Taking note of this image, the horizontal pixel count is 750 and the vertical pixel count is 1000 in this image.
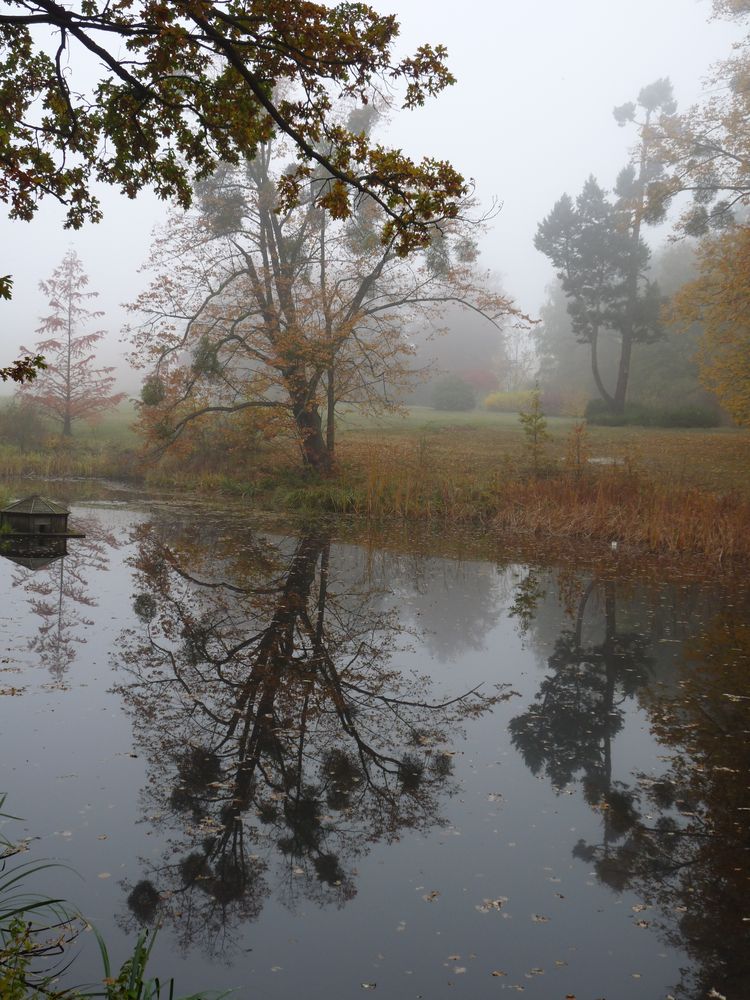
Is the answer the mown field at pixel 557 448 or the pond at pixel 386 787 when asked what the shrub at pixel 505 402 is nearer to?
the mown field at pixel 557 448

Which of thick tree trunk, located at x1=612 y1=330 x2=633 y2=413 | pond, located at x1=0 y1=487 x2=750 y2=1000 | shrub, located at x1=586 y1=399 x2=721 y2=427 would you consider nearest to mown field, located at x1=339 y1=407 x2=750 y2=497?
shrub, located at x1=586 y1=399 x2=721 y2=427

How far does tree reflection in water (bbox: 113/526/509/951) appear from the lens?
392cm

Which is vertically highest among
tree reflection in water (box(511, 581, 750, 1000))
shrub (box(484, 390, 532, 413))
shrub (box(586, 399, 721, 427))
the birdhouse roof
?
shrub (box(484, 390, 532, 413))

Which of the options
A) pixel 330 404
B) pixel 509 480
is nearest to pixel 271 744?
pixel 509 480

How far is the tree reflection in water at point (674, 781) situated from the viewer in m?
3.69

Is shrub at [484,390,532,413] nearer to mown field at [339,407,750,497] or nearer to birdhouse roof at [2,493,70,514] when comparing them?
mown field at [339,407,750,497]

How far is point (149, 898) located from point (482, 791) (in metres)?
2.15

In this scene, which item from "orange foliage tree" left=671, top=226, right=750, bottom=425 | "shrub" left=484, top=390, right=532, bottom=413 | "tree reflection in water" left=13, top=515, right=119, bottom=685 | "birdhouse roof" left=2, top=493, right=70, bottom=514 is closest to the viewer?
"tree reflection in water" left=13, top=515, right=119, bottom=685

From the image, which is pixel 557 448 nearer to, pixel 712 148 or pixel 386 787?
pixel 712 148

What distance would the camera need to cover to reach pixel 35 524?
13.4m

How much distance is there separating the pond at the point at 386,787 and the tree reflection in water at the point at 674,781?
0.02 metres

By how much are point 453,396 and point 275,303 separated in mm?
19711

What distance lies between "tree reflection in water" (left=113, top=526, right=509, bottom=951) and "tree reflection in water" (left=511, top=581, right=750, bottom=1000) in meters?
0.78

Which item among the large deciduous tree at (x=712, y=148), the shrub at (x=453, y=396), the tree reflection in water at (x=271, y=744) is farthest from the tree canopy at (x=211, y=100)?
the shrub at (x=453, y=396)
